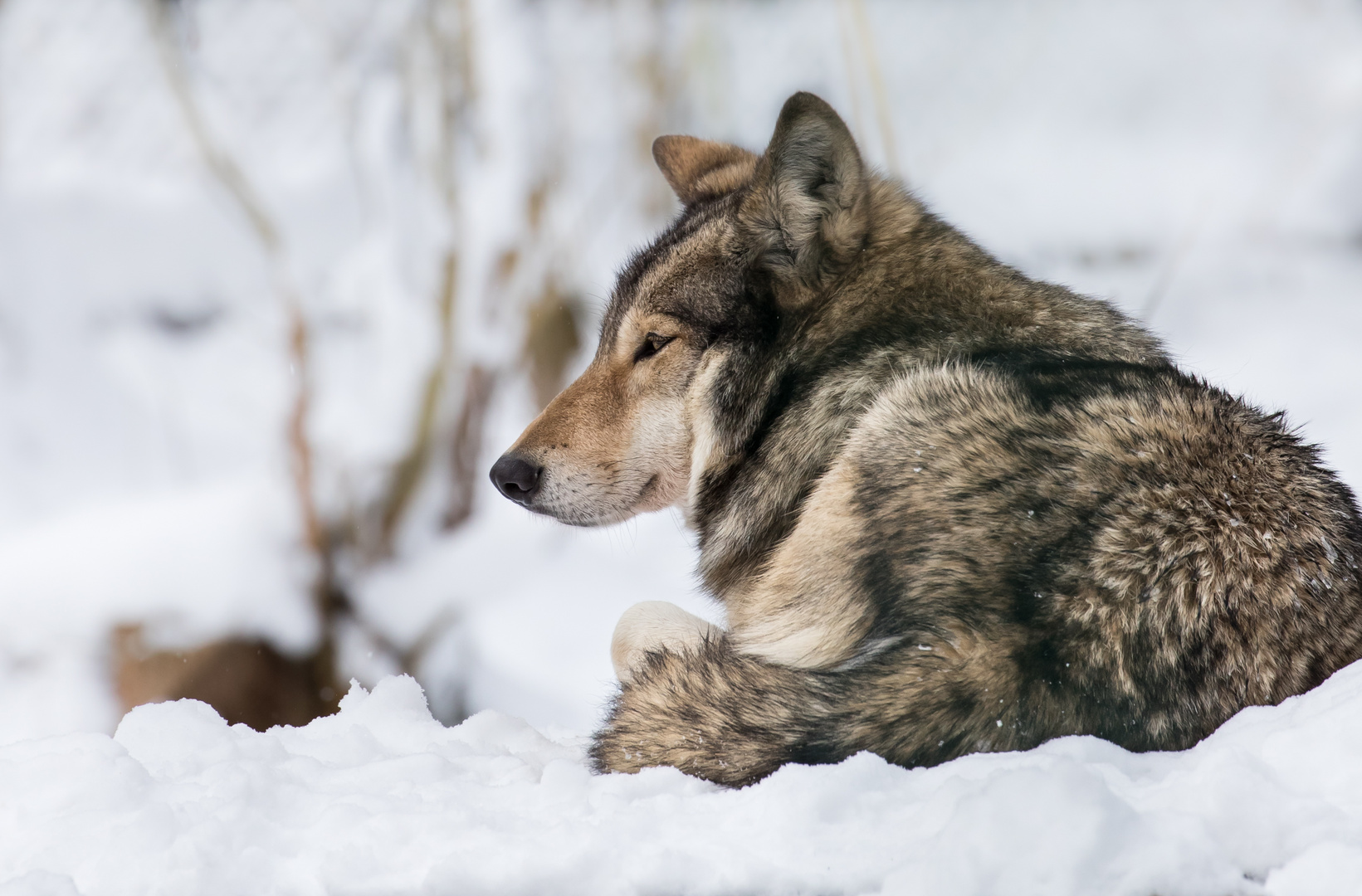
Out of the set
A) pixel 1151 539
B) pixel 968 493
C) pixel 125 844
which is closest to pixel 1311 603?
pixel 1151 539

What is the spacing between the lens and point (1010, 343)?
2.62 meters

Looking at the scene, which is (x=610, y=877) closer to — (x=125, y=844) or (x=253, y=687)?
(x=125, y=844)

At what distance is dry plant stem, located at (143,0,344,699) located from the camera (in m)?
6.55

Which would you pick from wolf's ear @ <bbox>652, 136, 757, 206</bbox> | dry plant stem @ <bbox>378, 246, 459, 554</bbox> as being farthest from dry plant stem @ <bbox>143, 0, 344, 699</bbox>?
wolf's ear @ <bbox>652, 136, 757, 206</bbox>

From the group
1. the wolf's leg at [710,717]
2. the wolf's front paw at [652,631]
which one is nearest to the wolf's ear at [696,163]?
the wolf's front paw at [652,631]

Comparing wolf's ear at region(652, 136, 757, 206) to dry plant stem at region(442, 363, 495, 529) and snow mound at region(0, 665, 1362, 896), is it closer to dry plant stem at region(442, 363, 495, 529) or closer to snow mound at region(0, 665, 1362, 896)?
snow mound at region(0, 665, 1362, 896)

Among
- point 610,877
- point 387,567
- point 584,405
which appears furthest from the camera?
point 387,567

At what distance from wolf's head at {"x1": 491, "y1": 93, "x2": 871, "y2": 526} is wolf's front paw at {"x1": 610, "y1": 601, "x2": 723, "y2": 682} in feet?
1.21

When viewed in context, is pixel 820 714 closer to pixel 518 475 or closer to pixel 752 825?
pixel 752 825

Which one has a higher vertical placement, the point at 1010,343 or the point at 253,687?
the point at 1010,343

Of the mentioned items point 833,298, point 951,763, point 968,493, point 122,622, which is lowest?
point 951,763

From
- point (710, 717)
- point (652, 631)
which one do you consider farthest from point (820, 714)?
point (652, 631)

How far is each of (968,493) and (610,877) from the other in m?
0.98

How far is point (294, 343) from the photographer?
22.1ft
